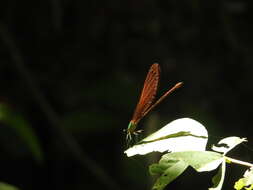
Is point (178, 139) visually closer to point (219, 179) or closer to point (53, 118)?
point (219, 179)

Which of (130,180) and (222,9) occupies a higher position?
(222,9)

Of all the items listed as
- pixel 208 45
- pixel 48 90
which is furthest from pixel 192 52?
pixel 48 90

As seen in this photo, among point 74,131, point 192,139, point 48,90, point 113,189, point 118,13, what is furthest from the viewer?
point 118,13

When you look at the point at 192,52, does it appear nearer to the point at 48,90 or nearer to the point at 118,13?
the point at 118,13

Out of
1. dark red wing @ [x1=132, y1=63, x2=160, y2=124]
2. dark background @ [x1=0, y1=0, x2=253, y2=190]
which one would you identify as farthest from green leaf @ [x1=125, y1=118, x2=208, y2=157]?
dark background @ [x1=0, y1=0, x2=253, y2=190]

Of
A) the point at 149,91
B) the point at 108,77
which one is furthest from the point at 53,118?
the point at 149,91

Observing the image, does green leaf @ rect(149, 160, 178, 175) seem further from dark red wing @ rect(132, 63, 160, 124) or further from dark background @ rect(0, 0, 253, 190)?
dark background @ rect(0, 0, 253, 190)

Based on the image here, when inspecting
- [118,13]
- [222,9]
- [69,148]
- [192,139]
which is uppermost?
[118,13]
